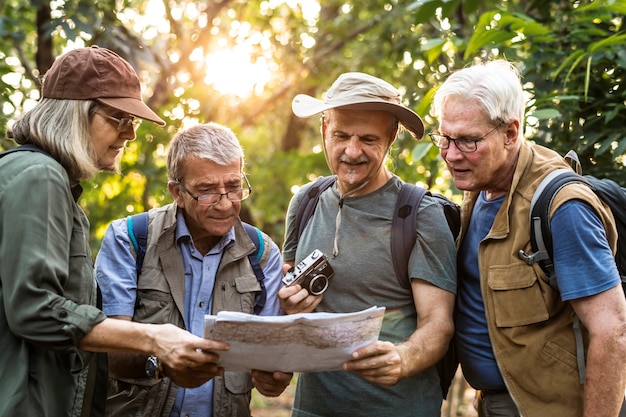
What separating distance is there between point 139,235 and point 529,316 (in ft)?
5.50

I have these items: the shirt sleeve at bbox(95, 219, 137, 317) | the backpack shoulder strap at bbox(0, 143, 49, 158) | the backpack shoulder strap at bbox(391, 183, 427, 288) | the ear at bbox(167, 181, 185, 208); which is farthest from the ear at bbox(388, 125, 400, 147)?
the backpack shoulder strap at bbox(0, 143, 49, 158)

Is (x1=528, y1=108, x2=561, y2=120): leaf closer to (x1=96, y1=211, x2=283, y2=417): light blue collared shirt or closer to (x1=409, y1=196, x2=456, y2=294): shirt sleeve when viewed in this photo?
(x1=409, y1=196, x2=456, y2=294): shirt sleeve

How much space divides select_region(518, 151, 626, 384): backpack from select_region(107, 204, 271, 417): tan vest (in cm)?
120

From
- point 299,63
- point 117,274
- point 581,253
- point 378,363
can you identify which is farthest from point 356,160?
point 299,63

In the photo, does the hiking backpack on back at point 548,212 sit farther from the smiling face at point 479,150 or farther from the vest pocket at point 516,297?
the smiling face at point 479,150

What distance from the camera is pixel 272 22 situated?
1116 centimetres

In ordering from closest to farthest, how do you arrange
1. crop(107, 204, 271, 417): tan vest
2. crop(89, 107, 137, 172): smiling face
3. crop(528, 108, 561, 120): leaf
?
1. crop(89, 107, 137, 172): smiling face
2. crop(107, 204, 271, 417): tan vest
3. crop(528, 108, 561, 120): leaf

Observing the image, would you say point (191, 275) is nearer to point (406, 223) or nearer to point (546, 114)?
point (406, 223)

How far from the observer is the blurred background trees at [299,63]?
13.8 ft

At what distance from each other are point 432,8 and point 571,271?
210 cm

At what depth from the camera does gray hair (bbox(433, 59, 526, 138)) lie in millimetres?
3133

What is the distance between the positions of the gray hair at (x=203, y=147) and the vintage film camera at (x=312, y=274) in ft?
1.88

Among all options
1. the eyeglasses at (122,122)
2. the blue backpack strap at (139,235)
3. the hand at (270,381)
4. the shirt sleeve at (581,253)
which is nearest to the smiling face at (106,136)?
the eyeglasses at (122,122)

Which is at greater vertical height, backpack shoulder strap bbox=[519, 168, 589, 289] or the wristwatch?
backpack shoulder strap bbox=[519, 168, 589, 289]
